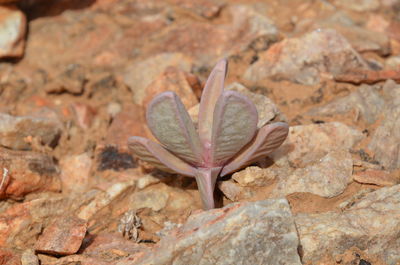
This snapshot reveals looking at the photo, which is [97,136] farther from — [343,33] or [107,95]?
[343,33]

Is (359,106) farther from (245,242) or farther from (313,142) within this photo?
(245,242)

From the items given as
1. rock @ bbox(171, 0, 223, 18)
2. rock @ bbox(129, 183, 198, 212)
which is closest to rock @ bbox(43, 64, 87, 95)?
rock @ bbox(171, 0, 223, 18)

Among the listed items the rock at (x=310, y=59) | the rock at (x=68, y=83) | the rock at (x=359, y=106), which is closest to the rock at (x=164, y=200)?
the rock at (x=359, y=106)

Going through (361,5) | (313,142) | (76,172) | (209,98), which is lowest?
(76,172)

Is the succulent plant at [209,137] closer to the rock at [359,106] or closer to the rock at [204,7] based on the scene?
the rock at [359,106]

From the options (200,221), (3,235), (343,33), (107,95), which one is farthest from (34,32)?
(200,221)

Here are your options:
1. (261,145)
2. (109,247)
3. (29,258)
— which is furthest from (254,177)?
(29,258)
